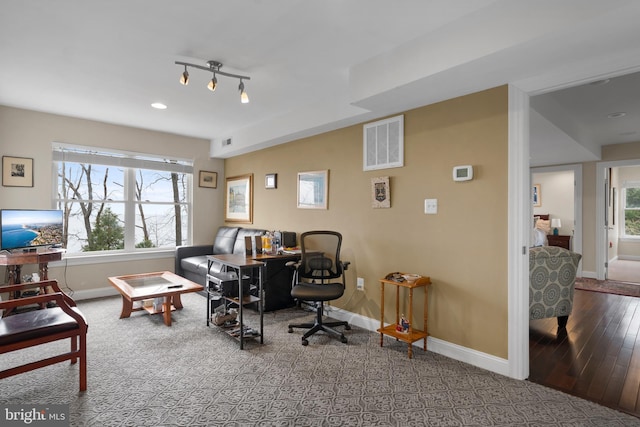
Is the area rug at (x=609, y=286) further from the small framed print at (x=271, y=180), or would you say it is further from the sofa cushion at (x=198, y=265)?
the sofa cushion at (x=198, y=265)

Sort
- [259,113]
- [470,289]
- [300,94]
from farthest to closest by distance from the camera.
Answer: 1. [259,113]
2. [300,94]
3. [470,289]

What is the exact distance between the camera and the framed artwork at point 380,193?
3.39 meters

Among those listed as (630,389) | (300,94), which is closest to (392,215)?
(300,94)

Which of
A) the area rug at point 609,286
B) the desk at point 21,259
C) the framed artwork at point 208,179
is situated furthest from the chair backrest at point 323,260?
the area rug at point 609,286

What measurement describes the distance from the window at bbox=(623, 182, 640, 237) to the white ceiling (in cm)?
627

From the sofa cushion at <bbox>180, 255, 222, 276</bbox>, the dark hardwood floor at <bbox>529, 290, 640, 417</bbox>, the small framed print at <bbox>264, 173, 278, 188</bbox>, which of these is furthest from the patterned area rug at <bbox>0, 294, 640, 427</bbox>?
the small framed print at <bbox>264, 173, 278, 188</bbox>

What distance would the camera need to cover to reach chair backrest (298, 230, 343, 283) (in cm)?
347

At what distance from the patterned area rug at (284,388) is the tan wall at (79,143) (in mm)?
1891

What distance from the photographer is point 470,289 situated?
9.05 feet

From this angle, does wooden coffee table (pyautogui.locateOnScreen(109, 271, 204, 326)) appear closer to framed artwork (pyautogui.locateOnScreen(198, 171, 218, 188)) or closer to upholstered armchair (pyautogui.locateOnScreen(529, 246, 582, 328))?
framed artwork (pyautogui.locateOnScreen(198, 171, 218, 188))

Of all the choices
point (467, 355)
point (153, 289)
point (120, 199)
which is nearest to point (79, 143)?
point (120, 199)

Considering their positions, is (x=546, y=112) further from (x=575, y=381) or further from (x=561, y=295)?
(x=575, y=381)

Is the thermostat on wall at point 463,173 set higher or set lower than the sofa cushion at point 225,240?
higher

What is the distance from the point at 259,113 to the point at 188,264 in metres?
2.48
